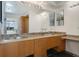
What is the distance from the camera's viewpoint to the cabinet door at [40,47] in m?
3.09

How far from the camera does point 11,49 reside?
7.69ft

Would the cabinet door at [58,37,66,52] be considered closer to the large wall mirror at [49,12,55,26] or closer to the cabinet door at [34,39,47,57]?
the large wall mirror at [49,12,55,26]

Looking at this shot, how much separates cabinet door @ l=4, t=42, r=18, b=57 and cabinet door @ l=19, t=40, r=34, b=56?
0.16m

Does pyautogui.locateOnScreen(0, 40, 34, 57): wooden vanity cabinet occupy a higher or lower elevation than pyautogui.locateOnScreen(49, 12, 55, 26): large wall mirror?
lower

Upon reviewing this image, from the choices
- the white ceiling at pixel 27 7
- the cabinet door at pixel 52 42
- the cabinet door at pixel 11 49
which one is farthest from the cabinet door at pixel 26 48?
the white ceiling at pixel 27 7

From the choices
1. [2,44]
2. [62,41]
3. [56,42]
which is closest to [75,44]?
[62,41]

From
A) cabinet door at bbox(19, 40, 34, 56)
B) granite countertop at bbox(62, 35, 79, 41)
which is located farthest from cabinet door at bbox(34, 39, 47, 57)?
granite countertop at bbox(62, 35, 79, 41)

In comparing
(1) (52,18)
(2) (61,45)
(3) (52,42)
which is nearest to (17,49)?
(3) (52,42)

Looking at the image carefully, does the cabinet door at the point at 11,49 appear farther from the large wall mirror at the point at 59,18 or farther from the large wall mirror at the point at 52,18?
the large wall mirror at the point at 59,18

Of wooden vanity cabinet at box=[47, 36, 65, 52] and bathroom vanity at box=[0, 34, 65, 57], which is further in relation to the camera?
wooden vanity cabinet at box=[47, 36, 65, 52]

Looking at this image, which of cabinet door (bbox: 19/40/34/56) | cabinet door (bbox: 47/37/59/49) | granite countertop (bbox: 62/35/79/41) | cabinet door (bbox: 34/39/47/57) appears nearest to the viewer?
cabinet door (bbox: 19/40/34/56)

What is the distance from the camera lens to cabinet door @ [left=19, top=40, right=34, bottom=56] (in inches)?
102

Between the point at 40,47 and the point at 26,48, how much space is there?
0.62 m

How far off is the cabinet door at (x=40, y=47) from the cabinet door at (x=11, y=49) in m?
0.76
